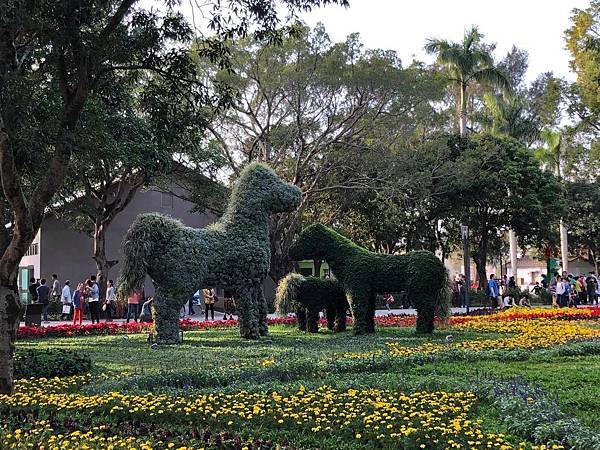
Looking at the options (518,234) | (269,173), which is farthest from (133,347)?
(518,234)

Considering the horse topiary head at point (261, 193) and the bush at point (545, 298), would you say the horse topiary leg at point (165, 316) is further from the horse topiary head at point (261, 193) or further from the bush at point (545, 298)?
the bush at point (545, 298)

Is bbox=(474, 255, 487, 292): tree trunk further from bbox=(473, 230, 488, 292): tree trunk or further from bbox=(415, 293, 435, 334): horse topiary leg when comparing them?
bbox=(415, 293, 435, 334): horse topiary leg

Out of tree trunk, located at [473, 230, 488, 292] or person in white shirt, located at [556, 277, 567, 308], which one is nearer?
person in white shirt, located at [556, 277, 567, 308]

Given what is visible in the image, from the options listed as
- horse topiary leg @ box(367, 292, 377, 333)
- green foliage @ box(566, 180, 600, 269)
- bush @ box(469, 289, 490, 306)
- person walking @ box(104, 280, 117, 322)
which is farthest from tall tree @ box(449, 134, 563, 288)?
horse topiary leg @ box(367, 292, 377, 333)

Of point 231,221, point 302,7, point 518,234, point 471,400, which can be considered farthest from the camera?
point 518,234

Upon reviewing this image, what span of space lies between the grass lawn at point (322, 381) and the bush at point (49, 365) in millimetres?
331

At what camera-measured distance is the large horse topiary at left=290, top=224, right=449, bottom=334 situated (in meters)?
15.0

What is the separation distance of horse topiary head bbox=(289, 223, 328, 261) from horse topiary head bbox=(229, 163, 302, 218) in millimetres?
1120

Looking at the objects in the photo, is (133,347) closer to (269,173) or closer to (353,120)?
(269,173)

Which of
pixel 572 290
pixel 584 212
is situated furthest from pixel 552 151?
pixel 572 290

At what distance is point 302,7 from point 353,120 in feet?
59.9

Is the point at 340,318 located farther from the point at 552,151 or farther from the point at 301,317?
the point at 552,151

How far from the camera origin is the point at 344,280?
15.6 m

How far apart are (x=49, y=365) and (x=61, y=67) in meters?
4.44
